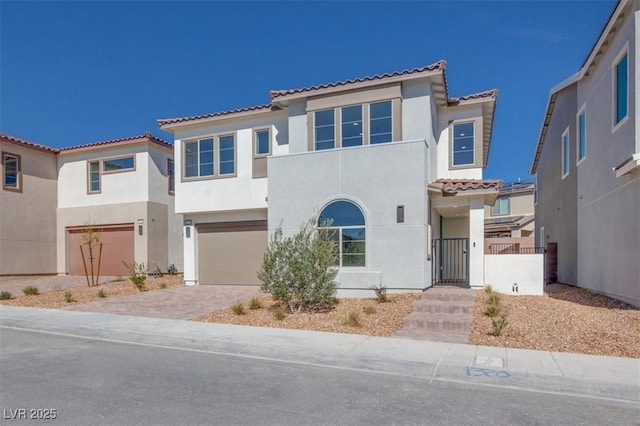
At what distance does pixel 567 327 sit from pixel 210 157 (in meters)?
13.4

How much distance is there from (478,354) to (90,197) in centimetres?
2018

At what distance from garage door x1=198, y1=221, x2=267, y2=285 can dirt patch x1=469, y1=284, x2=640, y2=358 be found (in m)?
8.71

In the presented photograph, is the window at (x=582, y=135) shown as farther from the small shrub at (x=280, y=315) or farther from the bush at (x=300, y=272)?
the small shrub at (x=280, y=315)

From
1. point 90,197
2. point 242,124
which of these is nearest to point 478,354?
point 242,124

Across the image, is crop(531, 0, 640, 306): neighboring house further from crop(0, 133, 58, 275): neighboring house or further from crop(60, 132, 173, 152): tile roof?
crop(0, 133, 58, 275): neighboring house

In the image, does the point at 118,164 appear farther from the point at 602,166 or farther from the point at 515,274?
the point at 602,166

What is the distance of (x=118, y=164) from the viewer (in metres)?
20.0

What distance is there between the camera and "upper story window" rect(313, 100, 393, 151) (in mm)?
12875

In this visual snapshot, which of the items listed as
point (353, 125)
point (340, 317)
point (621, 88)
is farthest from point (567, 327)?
point (353, 125)

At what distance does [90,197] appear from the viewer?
20422mm

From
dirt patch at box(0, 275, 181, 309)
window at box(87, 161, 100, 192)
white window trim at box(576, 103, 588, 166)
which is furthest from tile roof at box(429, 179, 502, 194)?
window at box(87, 161, 100, 192)

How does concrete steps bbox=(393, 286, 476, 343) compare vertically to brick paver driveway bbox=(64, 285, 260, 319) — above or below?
above

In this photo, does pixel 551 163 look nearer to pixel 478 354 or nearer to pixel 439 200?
pixel 439 200

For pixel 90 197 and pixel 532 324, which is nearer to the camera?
pixel 532 324
